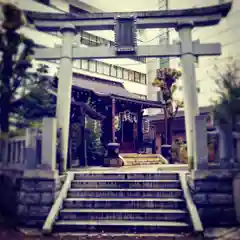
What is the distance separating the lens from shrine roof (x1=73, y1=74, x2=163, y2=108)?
→ 55.2 feet

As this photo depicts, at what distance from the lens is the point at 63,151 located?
9453 millimetres

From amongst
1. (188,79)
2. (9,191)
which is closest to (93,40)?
(188,79)

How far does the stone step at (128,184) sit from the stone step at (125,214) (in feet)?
3.37

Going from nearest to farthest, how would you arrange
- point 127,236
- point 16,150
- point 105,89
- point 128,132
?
point 127,236 → point 16,150 → point 105,89 → point 128,132

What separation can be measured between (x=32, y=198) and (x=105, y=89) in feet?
43.5

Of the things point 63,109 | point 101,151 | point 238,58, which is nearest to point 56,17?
point 63,109

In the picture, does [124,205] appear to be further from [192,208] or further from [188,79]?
[188,79]

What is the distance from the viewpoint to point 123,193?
324 inches

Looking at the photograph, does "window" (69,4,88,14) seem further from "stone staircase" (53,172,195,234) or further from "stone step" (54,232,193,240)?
"stone step" (54,232,193,240)

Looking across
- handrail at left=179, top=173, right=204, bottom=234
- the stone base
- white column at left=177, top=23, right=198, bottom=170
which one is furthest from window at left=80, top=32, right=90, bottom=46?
handrail at left=179, top=173, right=204, bottom=234

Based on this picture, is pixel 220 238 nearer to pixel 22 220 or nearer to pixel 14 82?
pixel 22 220

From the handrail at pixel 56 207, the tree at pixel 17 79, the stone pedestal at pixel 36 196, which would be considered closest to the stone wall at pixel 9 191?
the stone pedestal at pixel 36 196

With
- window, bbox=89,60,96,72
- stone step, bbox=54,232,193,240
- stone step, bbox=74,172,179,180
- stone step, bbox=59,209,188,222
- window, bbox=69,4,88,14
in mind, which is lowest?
stone step, bbox=54,232,193,240

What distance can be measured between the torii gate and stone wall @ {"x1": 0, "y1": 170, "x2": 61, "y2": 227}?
2.21 meters
